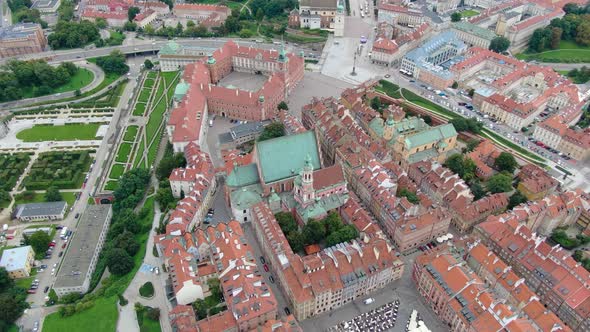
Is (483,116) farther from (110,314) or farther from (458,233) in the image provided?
(110,314)

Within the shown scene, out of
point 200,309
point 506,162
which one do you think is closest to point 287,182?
point 200,309

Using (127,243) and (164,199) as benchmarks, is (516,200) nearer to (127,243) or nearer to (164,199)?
(164,199)

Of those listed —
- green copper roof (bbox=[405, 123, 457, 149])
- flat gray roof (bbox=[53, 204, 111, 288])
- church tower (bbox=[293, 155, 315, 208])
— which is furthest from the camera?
green copper roof (bbox=[405, 123, 457, 149])

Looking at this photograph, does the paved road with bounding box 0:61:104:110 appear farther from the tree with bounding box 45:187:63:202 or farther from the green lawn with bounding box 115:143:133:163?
the tree with bounding box 45:187:63:202

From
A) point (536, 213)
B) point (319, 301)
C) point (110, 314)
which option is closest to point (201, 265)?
point (110, 314)

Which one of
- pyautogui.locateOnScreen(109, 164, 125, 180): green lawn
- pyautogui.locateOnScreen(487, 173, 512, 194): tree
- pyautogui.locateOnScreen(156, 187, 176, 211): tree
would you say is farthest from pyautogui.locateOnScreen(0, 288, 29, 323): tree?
pyautogui.locateOnScreen(487, 173, 512, 194): tree
